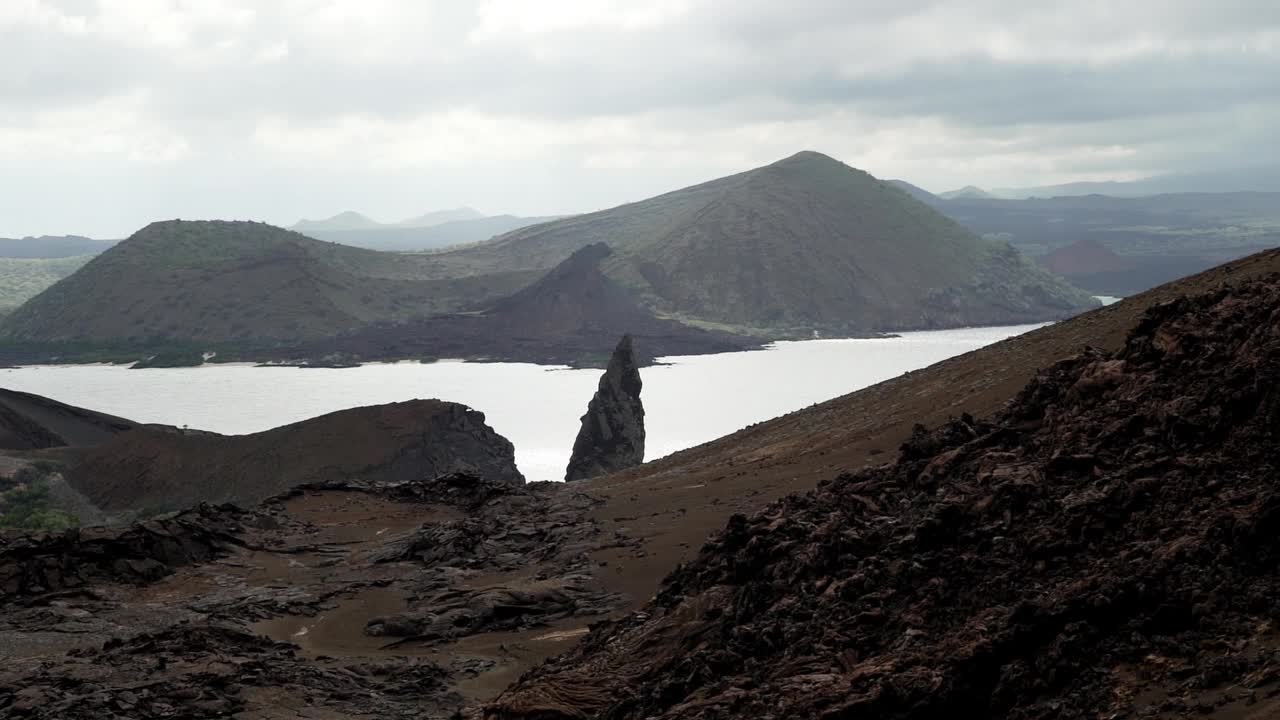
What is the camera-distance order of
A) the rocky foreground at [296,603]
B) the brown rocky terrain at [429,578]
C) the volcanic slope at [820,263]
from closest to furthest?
1. the rocky foreground at [296,603]
2. the brown rocky terrain at [429,578]
3. the volcanic slope at [820,263]

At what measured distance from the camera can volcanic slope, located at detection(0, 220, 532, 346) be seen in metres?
112

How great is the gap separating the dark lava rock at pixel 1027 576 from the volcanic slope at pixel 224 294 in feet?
323

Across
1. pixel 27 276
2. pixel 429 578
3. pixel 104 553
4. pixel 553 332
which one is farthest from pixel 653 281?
pixel 429 578

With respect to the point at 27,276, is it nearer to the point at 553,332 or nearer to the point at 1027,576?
the point at 553,332

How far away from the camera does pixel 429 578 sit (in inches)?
800

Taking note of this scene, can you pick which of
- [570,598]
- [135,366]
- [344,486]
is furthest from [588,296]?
[570,598]

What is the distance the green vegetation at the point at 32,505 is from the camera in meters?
31.7

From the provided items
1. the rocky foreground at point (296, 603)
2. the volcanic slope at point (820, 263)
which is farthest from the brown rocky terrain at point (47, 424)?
the volcanic slope at point (820, 263)

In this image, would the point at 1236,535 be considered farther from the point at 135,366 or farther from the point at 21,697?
the point at 135,366

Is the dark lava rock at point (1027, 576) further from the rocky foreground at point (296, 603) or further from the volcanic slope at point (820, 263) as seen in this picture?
the volcanic slope at point (820, 263)

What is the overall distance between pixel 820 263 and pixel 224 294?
54.2 meters

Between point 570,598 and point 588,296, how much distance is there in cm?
9618

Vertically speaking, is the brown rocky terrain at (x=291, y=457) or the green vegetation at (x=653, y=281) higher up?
the green vegetation at (x=653, y=281)

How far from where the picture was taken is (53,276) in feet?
587
